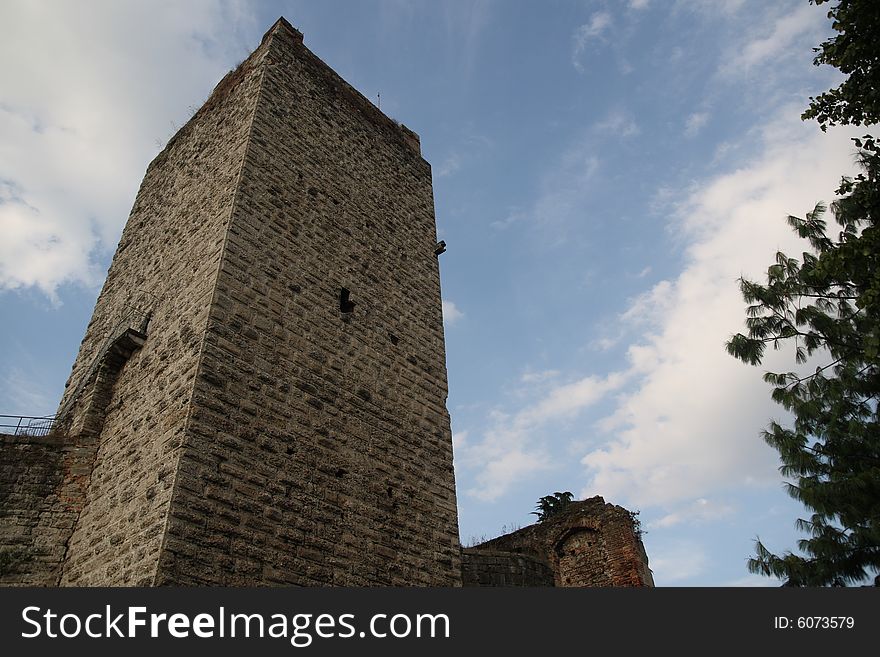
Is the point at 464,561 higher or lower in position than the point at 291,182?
lower

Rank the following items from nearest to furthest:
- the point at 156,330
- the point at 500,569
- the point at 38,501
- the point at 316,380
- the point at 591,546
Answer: the point at 38,501 → the point at 316,380 → the point at 156,330 → the point at 500,569 → the point at 591,546

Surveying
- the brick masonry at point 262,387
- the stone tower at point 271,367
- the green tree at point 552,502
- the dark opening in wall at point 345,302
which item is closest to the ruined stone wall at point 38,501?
the brick masonry at point 262,387

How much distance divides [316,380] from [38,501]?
2711 millimetres

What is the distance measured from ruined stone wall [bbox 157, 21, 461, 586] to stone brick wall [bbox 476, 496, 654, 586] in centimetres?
501

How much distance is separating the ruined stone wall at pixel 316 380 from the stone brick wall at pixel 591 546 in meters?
5.01

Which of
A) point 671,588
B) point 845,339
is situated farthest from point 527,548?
point 671,588

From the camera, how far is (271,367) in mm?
5895

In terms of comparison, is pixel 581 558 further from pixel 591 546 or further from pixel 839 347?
pixel 839 347

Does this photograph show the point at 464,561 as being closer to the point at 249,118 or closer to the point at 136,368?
the point at 136,368

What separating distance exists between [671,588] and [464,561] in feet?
9.70

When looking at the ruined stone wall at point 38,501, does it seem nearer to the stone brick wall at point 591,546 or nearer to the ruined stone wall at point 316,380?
the ruined stone wall at point 316,380

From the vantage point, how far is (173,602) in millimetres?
4129

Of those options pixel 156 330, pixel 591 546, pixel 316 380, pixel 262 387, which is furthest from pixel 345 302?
pixel 591 546

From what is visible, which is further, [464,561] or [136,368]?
[464,561]
